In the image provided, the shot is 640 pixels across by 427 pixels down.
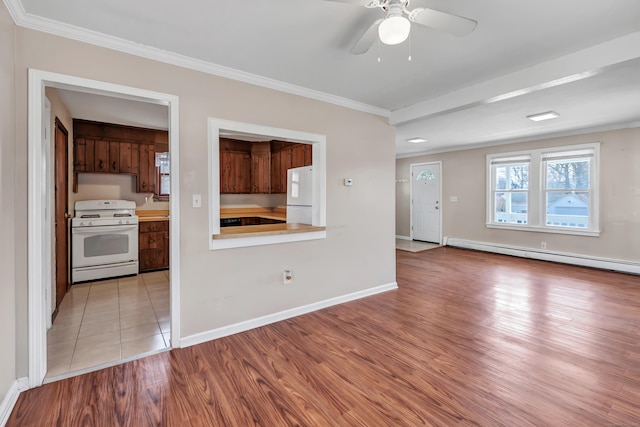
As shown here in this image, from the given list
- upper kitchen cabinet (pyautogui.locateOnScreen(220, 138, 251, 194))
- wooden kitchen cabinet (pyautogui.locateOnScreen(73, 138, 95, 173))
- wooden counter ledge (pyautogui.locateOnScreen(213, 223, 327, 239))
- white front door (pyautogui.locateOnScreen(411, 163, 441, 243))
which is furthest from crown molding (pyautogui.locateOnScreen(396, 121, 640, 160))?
wooden kitchen cabinet (pyautogui.locateOnScreen(73, 138, 95, 173))

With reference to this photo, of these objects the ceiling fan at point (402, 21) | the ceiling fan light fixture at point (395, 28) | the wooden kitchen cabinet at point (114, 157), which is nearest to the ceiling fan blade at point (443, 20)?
the ceiling fan at point (402, 21)

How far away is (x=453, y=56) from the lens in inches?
97.0

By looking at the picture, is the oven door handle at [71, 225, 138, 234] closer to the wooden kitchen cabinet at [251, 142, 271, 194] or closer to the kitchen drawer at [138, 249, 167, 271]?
the kitchen drawer at [138, 249, 167, 271]

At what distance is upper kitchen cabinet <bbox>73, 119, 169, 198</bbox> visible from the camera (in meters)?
4.54

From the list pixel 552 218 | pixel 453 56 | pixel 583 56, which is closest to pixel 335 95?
pixel 453 56

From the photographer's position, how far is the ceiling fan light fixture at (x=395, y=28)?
1482 mm

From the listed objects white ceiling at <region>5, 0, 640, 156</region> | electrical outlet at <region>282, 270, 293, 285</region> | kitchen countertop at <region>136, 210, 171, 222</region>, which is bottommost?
electrical outlet at <region>282, 270, 293, 285</region>

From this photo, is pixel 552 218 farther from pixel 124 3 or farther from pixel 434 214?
pixel 124 3

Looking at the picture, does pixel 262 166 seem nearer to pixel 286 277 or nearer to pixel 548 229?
pixel 286 277

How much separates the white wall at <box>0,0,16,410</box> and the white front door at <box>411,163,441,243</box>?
24.9ft

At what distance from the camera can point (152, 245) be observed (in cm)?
492

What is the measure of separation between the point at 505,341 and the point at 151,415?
2.76m

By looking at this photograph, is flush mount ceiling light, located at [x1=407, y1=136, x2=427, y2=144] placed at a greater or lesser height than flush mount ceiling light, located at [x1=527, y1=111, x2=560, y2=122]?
greater

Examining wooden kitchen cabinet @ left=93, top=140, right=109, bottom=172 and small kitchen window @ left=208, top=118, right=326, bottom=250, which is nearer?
small kitchen window @ left=208, top=118, right=326, bottom=250
